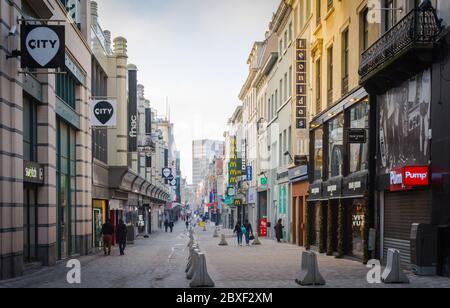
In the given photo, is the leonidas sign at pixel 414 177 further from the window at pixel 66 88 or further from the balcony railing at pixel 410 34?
the window at pixel 66 88

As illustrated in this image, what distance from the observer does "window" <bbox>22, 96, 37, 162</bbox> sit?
828 inches

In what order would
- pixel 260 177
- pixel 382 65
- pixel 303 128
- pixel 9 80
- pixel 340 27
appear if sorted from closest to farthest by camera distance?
1. pixel 9 80
2. pixel 382 65
3. pixel 340 27
4. pixel 303 128
5. pixel 260 177

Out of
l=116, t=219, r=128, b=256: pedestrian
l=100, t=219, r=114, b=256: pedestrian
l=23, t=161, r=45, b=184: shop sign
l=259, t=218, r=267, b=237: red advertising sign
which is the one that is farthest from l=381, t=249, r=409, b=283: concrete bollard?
l=259, t=218, r=267, b=237: red advertising sign

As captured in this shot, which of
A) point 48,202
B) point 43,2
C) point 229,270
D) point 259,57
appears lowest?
point 229,270

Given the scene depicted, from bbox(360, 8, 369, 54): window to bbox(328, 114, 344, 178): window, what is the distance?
3502mm

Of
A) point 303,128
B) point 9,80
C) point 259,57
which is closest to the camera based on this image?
point 9,80

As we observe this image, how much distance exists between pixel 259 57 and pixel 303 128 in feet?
103

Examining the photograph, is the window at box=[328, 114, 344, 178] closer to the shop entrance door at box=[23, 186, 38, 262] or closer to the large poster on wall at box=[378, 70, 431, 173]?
the large poster on wall at box=[378, 70, 431, 173]

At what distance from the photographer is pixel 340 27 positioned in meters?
27.8

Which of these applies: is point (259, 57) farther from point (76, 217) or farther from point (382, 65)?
point (382, 65)

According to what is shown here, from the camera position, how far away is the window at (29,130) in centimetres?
2103

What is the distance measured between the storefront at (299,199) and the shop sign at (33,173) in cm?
1706

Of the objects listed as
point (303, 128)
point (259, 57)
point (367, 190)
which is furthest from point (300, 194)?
point (259, 57)

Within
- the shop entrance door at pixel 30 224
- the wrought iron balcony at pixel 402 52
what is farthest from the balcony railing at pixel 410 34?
the shop entrance door at pixel 30 224
